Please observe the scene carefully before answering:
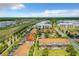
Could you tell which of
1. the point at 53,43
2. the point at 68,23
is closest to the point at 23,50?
the point at 53,43

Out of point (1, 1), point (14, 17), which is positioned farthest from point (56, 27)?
point (1, 1)

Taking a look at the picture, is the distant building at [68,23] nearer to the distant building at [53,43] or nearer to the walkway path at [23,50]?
A: the distant building at [53,43]

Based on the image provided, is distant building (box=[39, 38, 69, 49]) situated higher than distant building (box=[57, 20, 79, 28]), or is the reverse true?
distant building (box=[57, 20, 79, 28])

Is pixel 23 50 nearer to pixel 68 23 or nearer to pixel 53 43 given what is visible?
pixel 53 43

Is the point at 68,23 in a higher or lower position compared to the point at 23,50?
higher

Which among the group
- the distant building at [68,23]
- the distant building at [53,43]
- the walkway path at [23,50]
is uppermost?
the distant building at [68,23]

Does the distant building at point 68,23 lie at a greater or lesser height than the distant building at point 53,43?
greater

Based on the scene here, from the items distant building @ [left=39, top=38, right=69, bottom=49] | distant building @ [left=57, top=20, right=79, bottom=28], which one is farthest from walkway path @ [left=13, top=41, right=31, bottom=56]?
distant building @ [left=57, top=20, right=79, bottom=28]

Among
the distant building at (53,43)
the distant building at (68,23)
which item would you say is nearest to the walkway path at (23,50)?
the distant building at (53,43)

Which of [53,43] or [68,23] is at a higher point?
[68,23]

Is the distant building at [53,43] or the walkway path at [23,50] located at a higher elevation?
the distant building at [53,43]

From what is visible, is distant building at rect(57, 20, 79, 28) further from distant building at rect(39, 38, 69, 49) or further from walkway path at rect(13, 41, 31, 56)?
walkway path at rect(13, 41, 31, 56)
